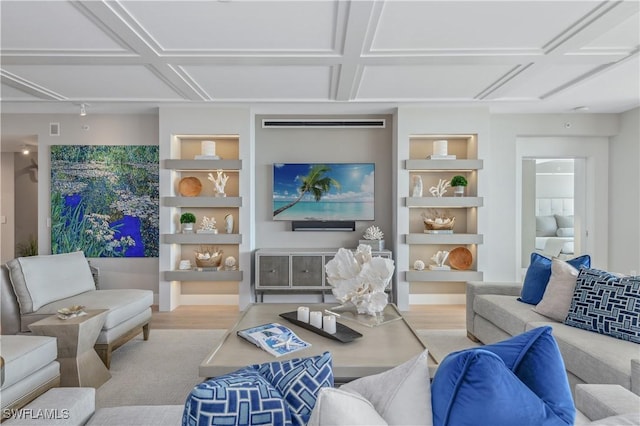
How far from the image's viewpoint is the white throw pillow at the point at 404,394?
2.72ft

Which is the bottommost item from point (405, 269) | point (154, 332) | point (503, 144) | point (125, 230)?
point (154, 332)

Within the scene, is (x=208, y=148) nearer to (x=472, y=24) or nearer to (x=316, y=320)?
(x=316, y=320)

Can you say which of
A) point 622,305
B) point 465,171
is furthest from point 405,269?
point 622,305

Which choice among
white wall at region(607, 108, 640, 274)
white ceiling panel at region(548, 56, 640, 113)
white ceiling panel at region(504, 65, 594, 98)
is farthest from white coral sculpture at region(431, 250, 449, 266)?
white wall at region(607, 108, 640, 274)

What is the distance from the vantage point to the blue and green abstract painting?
4.96 metres

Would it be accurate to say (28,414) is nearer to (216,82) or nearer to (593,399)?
(593,399)

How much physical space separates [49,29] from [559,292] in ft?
13.0

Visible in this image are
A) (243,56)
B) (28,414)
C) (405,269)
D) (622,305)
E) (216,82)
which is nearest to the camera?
(28,414)

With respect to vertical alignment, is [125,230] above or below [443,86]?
below

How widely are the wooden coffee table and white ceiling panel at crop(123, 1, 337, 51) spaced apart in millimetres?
2009

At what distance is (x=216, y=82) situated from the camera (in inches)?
147

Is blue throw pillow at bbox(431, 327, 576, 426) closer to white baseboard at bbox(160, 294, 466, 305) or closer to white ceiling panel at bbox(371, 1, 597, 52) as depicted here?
white ceiling panel at bbox(371, 1, 597, 52)

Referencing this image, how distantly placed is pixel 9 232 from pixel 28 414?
7.15 m

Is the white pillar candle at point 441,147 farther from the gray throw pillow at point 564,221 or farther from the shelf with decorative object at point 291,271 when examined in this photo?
the gray throw pillow at point 564,221
